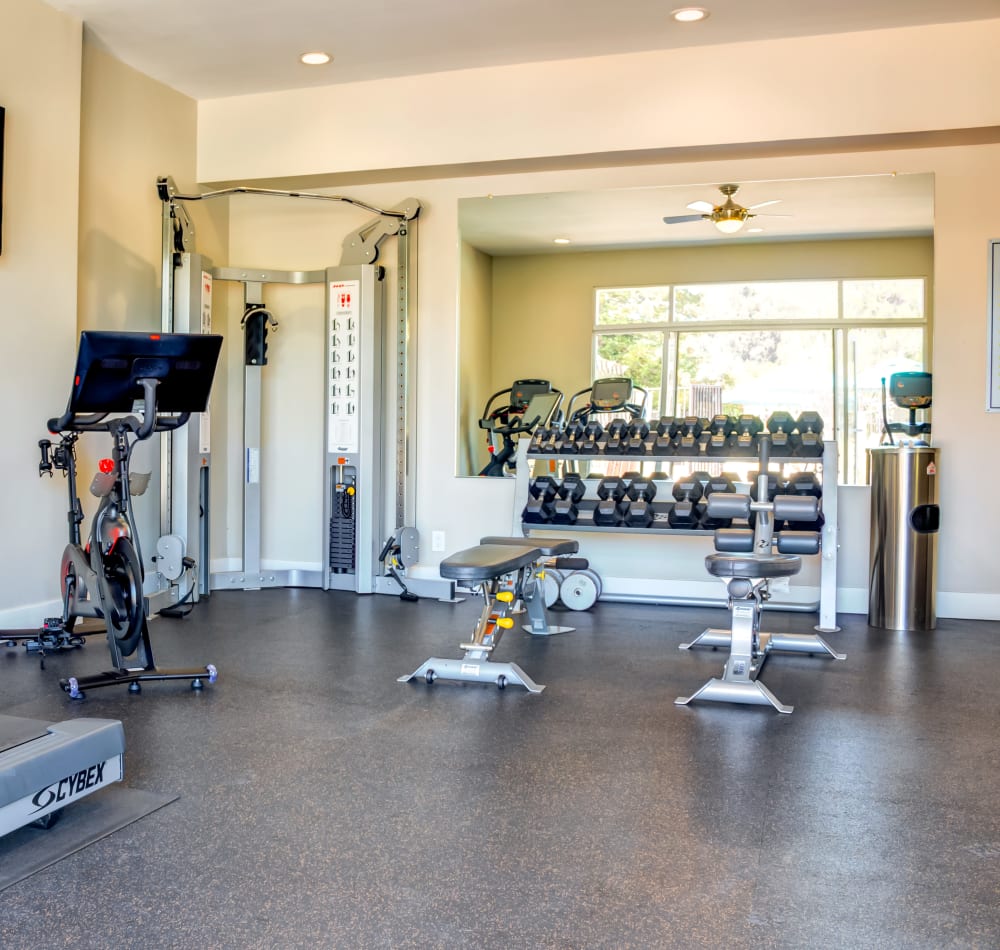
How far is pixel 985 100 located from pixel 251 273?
4108 millimetres

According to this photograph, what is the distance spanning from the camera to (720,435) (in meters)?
5.14

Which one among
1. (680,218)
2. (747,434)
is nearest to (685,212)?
(680,218)

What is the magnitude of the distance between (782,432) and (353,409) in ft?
8.15

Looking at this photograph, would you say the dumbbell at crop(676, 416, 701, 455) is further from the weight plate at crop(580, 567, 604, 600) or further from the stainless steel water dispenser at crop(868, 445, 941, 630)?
the stainless steel water dispenser at crop(868, 445, 941, 630)

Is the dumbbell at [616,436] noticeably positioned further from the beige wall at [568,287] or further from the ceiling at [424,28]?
the ceiling at [424,28]

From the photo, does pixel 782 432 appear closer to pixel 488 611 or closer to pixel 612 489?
pixel 612 489

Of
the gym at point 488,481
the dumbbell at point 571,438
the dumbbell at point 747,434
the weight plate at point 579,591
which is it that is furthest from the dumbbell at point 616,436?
the weight plate at point 579,591

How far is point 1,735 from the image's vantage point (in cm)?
231

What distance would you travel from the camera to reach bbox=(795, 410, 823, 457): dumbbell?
4.96 m

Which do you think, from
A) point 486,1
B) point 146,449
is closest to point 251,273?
point 146,449

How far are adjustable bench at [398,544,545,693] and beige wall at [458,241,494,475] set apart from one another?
208cm

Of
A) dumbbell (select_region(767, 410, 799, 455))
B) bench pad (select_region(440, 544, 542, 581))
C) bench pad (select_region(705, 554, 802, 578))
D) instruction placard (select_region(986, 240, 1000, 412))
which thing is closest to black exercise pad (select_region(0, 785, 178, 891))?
bench pad (select_region(440, 544, 542, 581))

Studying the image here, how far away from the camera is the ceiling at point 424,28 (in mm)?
4578

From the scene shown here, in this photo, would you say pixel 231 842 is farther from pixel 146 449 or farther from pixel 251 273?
pixel 251 273
